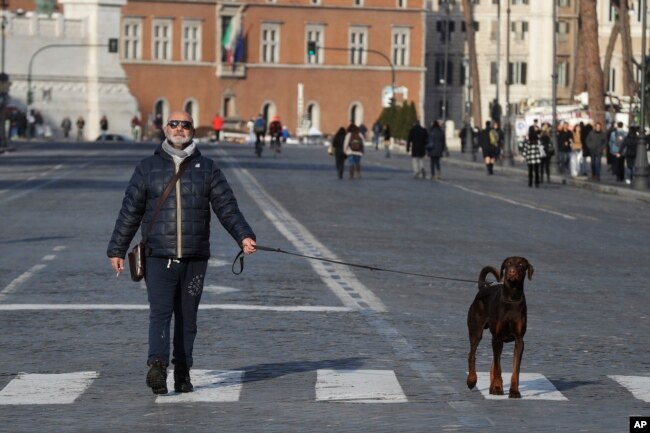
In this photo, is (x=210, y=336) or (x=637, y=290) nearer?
(x=210, y=336)

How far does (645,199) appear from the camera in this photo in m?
46.5

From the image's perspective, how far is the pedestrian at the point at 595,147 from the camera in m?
56.6

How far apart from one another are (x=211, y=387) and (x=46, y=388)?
3.33 feet

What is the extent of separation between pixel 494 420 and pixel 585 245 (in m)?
17.1

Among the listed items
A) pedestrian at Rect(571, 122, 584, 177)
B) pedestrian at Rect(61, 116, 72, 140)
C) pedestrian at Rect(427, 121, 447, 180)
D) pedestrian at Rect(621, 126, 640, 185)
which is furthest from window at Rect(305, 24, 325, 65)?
pedestrian at Rect(621, 126, 640, 185)

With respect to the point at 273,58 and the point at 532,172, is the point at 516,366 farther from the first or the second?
the point at 273,58

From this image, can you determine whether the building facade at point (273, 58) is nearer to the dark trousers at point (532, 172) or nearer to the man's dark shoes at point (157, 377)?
the dark trousers at point (532, 172)

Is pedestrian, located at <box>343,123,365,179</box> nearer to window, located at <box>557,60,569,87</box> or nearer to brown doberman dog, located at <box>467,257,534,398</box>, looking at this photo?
brown doberman dog, located at <box>467,257,534,398</box>

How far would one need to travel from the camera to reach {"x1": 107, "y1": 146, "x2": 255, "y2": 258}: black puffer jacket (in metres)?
11.9

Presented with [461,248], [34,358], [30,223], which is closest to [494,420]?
[34,358]

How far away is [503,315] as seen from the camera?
37.8ft

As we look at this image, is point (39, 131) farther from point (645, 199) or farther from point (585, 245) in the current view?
point (585, 245)

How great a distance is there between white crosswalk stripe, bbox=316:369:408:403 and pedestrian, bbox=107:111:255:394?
89 cm

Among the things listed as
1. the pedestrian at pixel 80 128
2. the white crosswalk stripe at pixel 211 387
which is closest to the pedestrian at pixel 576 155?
the white crosswalk stripe at pixel 211 387
